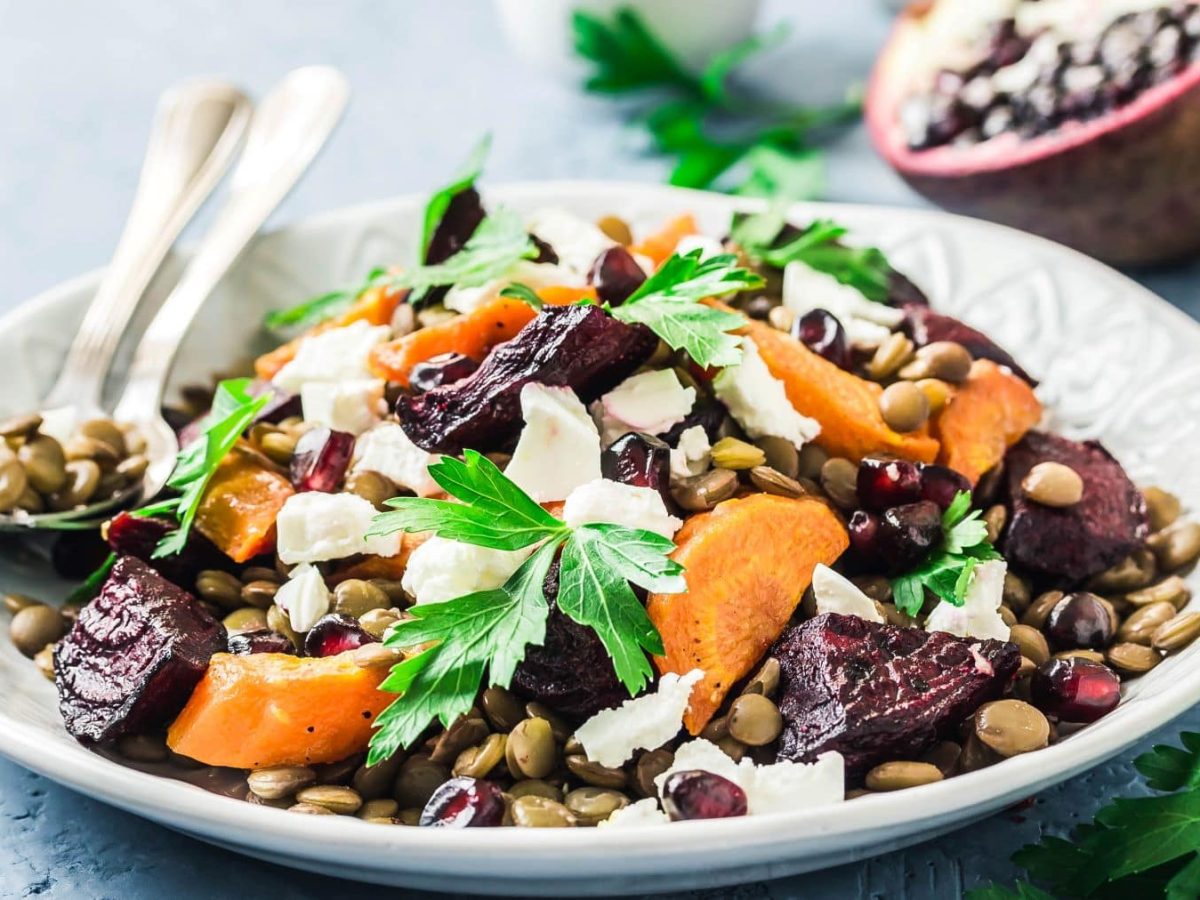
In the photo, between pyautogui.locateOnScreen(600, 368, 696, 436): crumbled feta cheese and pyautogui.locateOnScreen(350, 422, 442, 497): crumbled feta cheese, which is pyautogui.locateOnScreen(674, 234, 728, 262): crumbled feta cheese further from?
pyautogui.locateOnScreen(350, 422, 442, 497): crumbled feta cheese

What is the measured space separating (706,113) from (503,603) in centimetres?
441

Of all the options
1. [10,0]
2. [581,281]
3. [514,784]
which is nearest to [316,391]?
[581,281]

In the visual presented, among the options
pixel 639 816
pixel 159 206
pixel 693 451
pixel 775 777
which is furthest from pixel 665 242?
pixel 639 816

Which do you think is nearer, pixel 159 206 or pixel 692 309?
pixel 692 309

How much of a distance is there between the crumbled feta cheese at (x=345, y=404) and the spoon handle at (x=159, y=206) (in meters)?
1.03

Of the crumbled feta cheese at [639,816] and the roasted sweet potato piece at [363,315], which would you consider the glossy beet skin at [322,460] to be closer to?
the roasted sweet potato piece at [363,315]

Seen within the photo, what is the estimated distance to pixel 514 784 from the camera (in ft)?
9.93

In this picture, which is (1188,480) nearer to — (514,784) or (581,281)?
(581,281)

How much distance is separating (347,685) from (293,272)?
2.31 m

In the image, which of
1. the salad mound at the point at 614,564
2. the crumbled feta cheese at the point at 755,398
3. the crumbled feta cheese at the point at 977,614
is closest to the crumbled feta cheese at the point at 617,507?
the salad mound at the point at 614,564

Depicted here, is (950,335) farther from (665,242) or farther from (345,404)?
(345,404)

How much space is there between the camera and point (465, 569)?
312 centimetres

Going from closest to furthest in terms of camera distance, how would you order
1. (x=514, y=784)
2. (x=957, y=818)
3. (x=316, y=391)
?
(x=957, y=818) < (x=514, y=784) < (x=316, y=391)

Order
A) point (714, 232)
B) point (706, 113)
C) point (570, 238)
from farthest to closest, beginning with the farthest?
point (706, 113) < point (714, 232) < point (570, 238)
